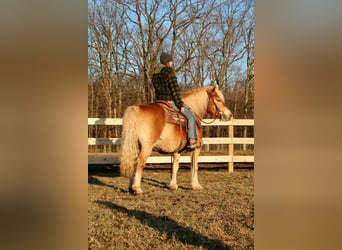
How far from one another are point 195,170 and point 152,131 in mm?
336

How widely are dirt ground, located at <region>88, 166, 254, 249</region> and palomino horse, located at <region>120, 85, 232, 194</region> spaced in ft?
0.15

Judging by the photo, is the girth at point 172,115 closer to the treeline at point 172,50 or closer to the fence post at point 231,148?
the treeline at point 172,50

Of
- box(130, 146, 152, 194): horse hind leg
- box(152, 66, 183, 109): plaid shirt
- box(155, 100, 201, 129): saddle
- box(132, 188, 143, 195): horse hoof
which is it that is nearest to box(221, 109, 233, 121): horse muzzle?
box(155, 100, 201, 129): saddle

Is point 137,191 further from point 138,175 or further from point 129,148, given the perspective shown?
point 129,148

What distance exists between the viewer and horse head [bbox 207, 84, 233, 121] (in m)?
1.73

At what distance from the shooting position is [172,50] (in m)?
1.68

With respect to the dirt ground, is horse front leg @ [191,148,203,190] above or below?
above

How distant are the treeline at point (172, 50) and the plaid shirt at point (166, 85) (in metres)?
0.03

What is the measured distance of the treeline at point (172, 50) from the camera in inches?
63.0

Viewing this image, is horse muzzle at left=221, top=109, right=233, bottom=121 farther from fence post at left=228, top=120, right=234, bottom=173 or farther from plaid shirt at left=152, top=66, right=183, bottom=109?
plaid shirt at left=152, top=66, right=183, bottom=109

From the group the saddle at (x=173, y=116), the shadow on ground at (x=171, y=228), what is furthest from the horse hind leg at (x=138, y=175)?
the saddle at (x=173, y=116)

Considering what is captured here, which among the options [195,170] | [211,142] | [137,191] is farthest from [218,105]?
[137,191]
